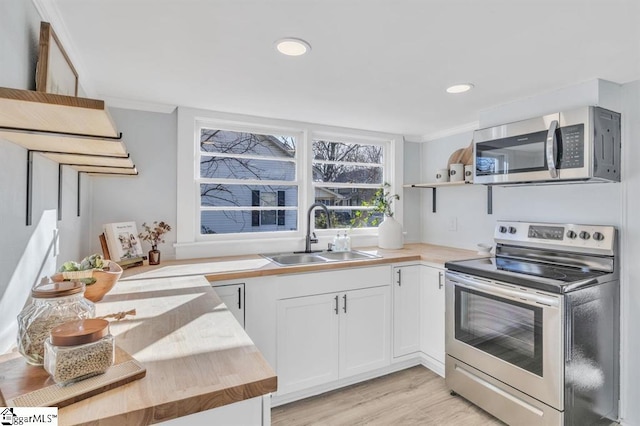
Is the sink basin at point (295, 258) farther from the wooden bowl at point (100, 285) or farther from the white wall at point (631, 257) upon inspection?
the white wall at point (631, 257)

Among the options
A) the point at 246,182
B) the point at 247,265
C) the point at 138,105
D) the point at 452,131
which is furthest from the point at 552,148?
the point at 138,105

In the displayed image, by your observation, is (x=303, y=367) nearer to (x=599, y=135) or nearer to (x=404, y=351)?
(x=404, y=351)

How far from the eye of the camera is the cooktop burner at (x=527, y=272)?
5.99 feet

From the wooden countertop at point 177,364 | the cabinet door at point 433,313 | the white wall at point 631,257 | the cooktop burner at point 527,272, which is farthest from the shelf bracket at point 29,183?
the white wall at point 631,257

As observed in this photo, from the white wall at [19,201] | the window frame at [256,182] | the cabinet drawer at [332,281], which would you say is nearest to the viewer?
the white wall at [19,201]

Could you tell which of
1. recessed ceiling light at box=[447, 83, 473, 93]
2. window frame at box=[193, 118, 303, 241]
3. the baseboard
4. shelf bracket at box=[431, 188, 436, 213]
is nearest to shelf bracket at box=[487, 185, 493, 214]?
shelf bracket at box=[431, 188, 436, 213]

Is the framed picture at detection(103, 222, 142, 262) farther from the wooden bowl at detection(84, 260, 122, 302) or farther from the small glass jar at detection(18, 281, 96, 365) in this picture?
the small glass jar at detection(18, 281, 96, 365)

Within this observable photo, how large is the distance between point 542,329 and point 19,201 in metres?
2.46

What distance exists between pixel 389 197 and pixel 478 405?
200 cm

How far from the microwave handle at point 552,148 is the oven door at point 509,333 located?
29.6 inches

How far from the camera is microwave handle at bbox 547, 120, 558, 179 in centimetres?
202

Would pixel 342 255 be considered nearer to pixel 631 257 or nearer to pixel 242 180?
pixel 242 180

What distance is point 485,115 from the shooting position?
2635 mm

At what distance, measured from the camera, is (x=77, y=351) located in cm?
77
